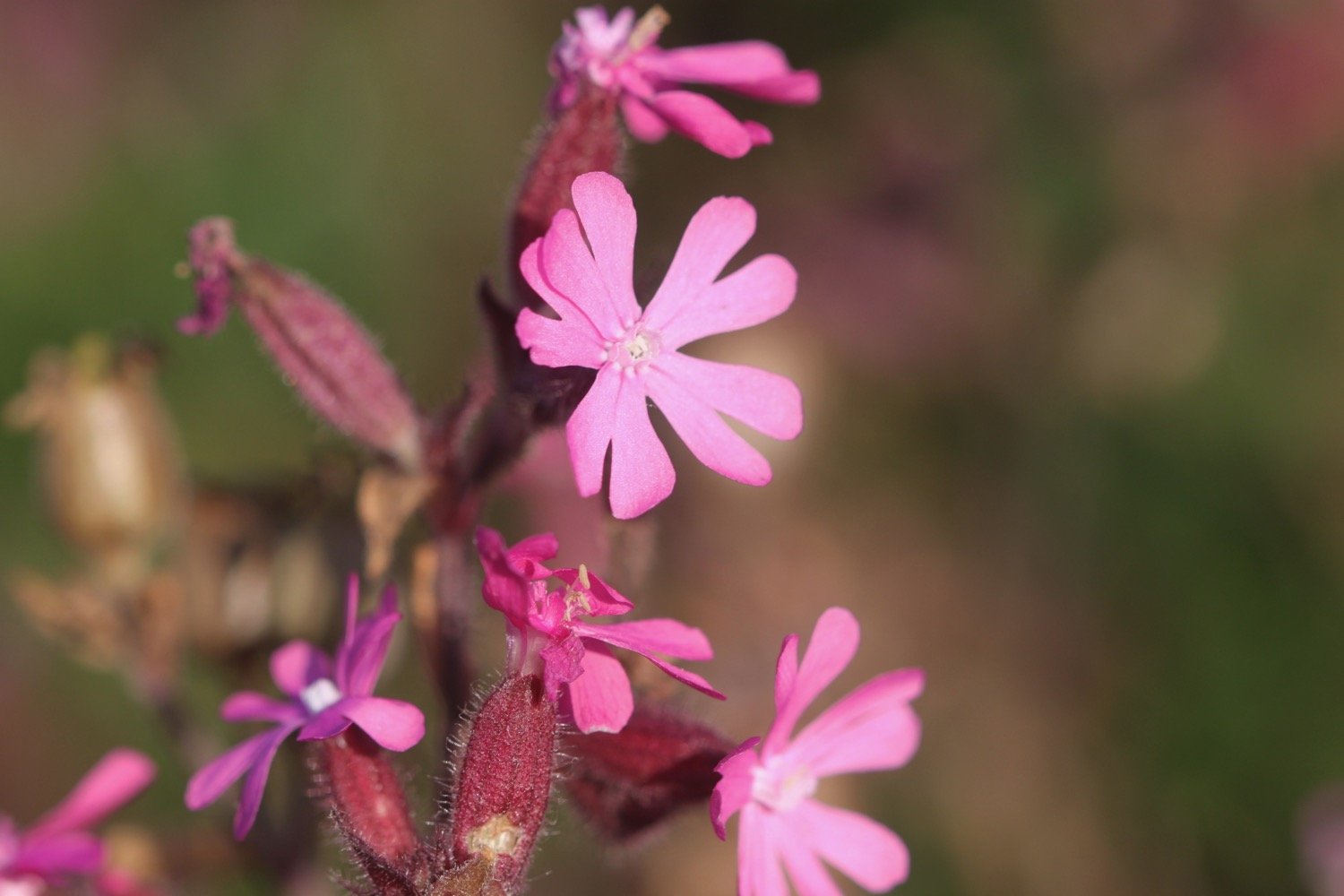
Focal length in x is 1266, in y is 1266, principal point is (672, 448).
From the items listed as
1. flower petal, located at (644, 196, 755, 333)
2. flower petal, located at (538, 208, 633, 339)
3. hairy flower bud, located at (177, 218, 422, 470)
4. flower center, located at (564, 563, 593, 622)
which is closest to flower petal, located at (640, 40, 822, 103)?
flower petal, located at (644, 196, 755, 333)

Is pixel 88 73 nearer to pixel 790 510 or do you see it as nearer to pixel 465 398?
pixel 790 510

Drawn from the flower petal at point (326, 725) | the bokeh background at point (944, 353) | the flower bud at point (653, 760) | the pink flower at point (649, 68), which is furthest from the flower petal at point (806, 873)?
the bokeh background at point (944, 353)

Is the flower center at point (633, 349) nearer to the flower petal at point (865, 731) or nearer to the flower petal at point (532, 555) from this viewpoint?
the flower petal at point (532, 555)

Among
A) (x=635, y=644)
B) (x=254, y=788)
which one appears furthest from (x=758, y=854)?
(x=254, y=788)

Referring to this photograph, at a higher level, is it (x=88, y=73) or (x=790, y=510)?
(x=88, y=73)

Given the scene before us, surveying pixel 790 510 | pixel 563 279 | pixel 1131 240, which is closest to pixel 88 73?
pixel 790 510

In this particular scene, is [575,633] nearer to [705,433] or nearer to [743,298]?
[705,433]

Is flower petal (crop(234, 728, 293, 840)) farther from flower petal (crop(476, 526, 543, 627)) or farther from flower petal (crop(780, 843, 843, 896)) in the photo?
flower petal (crop(780, 843, 843, 896))
